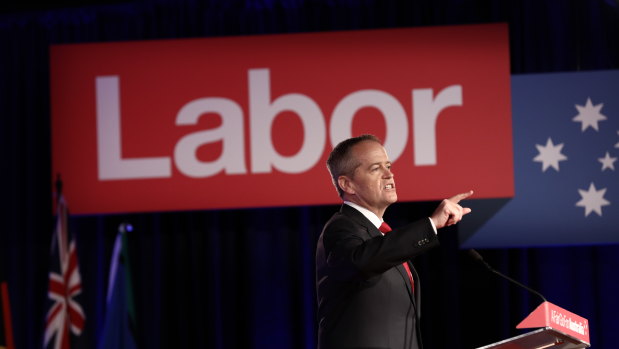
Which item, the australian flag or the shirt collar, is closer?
the shirt collar

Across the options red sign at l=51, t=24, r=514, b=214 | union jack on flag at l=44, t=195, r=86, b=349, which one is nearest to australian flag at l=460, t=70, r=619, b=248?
red sign at l=51, t=24, r=514, b=214

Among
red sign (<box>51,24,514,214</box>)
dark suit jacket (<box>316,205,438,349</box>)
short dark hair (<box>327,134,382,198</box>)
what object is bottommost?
dark suit jacket (<box>316,205,438,349</box>)

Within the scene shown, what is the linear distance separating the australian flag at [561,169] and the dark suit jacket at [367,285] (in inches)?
103

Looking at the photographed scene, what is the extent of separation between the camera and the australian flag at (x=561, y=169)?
4.69m

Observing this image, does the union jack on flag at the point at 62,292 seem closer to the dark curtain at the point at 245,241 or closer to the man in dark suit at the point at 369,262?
the dark curtain at the point at 245,241

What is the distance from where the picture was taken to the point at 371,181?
2.30 metres

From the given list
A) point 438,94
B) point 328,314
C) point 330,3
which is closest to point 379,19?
point 330,3

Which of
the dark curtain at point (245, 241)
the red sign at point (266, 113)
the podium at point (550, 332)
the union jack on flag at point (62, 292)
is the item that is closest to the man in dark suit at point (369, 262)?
the podium at point (550, 332)

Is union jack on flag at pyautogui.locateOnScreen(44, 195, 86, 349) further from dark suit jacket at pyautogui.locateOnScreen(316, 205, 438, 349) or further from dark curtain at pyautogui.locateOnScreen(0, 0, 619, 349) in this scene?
dark suit jacket at pyautogui.locateOnScreen(316, 205, 438, 349)

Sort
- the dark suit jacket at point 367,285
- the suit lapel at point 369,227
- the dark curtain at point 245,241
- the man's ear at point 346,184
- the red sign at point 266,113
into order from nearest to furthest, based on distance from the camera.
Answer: the dark suit jacket at point 367,285
the suit lapel at point 369,227
the man's ear at point 346,184
the red sign at point 266,113
the dark curtain at point 245,241

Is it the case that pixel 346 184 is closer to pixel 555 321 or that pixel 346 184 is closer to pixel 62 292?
pixel 555 321

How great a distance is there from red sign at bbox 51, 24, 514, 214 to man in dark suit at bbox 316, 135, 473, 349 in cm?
233

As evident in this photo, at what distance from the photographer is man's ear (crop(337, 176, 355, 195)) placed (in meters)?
2.33

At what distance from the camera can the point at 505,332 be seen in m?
4.90
